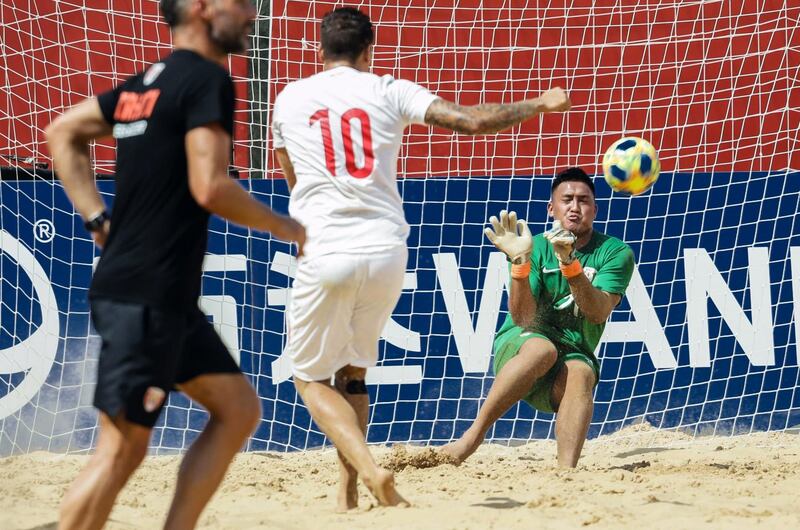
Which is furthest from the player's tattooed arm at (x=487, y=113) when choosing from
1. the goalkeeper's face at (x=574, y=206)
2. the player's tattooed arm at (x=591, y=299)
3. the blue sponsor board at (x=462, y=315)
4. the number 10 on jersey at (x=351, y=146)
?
the blue sponsor board at (x=462, y=315)

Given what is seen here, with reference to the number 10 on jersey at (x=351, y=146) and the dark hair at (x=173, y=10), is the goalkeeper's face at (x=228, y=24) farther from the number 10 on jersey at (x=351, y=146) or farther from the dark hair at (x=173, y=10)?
the number 10 on jersey at (x=351, y=146)

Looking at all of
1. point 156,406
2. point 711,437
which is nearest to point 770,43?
point 711,437

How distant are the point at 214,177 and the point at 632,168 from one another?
2999 mm

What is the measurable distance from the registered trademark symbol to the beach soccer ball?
→ 135 inches

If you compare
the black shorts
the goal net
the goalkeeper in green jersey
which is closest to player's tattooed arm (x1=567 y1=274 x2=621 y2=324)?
the goalkeeper in green jersey

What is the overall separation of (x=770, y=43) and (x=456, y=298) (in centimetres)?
302

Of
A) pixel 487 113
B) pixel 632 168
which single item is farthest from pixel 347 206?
pixel 632 168

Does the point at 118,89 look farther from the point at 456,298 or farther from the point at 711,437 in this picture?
the point at 711,437

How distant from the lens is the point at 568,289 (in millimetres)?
5707

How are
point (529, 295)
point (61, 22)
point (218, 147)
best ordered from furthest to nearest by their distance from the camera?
point (61, 22)
point (529, 295)
point (218, 147)

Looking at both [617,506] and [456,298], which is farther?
[456,298]

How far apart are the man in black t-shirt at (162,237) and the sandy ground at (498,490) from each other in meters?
1.05

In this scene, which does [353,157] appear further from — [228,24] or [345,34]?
[228,24]

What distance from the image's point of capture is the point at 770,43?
799cm
